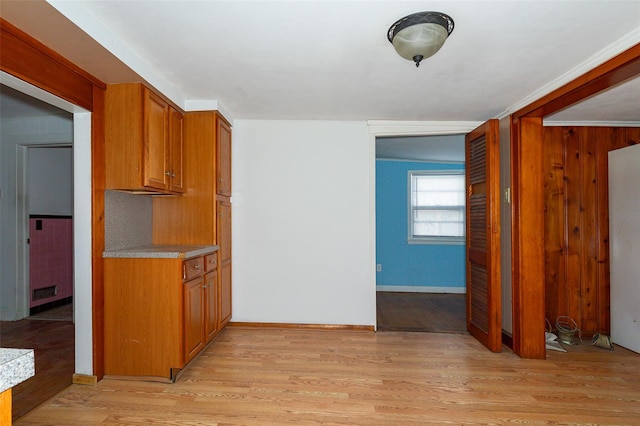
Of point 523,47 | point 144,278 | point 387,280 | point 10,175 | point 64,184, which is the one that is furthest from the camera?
point 387,280

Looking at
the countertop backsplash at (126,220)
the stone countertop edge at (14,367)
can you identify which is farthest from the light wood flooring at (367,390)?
the stone countertop edge at (14,367)

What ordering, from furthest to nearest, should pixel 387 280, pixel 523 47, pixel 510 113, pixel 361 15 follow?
pixel 387 280 < pixel 510 113 < pixel 523 47 < pixel 361 15

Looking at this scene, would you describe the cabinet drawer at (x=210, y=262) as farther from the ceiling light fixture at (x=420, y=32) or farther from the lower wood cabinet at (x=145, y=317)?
the ceiling light fixture at (x=420, y=32)

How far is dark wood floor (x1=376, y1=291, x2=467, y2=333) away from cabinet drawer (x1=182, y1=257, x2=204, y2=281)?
1958 millimetres

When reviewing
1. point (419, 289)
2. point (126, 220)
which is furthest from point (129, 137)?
point (419, 289)

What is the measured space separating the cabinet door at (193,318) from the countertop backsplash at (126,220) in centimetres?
66

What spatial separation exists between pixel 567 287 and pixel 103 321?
411cm

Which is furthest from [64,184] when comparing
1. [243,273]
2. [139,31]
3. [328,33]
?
[328,33]

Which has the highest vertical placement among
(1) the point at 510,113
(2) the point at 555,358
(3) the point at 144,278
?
(1) the point at 510,113

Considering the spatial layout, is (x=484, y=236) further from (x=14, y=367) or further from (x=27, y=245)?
(x=27, y=245)

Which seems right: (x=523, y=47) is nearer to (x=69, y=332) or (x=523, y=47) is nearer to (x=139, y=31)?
(x=139, y=31)

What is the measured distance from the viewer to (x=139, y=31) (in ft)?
5.85

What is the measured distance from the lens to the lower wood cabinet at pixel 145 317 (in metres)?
2.24

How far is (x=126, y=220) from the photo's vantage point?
259 centimetres
